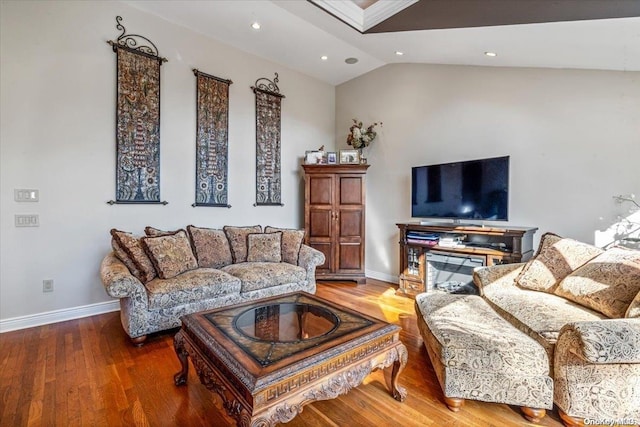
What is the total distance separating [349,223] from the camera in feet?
15.4

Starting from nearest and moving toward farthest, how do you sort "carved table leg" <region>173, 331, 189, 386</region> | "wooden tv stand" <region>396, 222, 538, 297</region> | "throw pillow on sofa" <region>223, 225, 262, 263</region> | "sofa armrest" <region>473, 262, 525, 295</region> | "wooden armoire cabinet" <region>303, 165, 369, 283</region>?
"carved table leg" <region>173, 331, 189, 386</region> < "sofa armrest" <region>473, 262, 525, 295</region> < "wooden tv stand" <region>396, 222, 538, 297</region> < "throw pillow on sofa" <region>223, 225, 262, 263</region> < "wooden armoire cabinet" <region>303, 165, 369, 283</region>

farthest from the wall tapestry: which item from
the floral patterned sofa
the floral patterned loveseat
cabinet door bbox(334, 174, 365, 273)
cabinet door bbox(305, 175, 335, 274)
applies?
the floral patterned loveseat

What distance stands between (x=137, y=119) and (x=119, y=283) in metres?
1.98

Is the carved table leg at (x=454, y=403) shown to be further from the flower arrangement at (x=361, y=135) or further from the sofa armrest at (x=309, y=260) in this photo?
the flower arrangement at (x=361, y=135)

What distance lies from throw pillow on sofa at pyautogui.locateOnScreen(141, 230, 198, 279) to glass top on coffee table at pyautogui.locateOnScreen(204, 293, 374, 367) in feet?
4.01

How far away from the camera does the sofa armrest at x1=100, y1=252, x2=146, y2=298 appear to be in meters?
2.38

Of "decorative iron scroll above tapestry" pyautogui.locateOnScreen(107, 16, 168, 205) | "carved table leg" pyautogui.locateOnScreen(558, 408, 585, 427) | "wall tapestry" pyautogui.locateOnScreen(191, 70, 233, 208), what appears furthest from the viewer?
"wall tapestry" pyautogui.locateOnScreen(191, 70, 233, 208)

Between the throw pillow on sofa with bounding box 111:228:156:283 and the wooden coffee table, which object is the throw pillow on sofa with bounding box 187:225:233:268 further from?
the wooden coffee table

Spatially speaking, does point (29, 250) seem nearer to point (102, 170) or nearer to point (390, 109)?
point (102, 170)

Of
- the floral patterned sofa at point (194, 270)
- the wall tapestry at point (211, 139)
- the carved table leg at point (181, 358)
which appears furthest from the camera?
the wall tapestry at point (211, 139)

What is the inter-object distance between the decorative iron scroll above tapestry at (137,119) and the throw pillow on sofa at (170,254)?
0.78m

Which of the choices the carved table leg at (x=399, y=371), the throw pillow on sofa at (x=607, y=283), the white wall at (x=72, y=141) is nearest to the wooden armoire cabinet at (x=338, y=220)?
the white wall at (x=72, y=141)

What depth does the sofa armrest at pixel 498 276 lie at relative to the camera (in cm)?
265

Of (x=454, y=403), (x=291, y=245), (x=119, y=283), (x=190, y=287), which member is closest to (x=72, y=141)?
(x=119, y=283)
